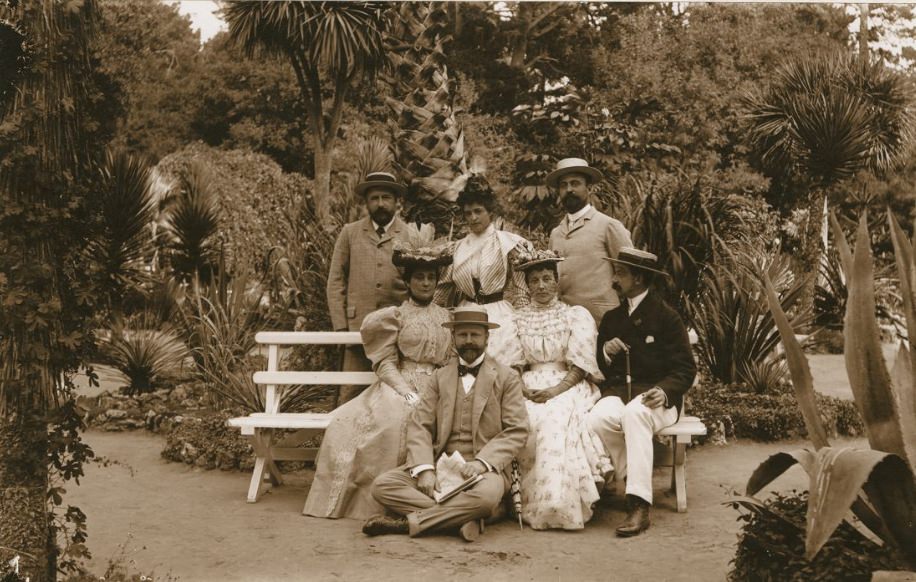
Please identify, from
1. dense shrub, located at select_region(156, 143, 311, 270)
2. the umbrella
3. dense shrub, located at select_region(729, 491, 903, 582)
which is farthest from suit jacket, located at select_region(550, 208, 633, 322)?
dense shrub, located at select_region(156, 143, 311, 270)

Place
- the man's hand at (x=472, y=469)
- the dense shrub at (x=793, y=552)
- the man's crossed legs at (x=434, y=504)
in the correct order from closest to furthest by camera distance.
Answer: the dense shrub at (x=793, y=552)
the man's crossed legs at (x=434, y=504)
the man's hand at (x=472, y=469)

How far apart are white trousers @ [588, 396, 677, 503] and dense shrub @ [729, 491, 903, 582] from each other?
53.1 inches

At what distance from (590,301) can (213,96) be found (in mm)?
21785

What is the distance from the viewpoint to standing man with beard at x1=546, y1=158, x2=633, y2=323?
20.5 ft

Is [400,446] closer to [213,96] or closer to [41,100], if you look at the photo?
[41,100]

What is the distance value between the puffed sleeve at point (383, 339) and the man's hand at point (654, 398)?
4.85ft

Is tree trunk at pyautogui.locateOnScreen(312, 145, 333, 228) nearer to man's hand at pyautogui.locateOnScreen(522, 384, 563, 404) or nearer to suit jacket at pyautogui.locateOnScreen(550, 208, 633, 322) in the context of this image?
suit jacket at pyautogui.locateOnScreen(550, 208, 633, 322)

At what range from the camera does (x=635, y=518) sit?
5164 mm

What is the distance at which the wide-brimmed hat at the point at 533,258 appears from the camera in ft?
18.9

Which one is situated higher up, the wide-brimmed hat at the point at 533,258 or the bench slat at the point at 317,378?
the wide-brimmed hat at the point at 533,258

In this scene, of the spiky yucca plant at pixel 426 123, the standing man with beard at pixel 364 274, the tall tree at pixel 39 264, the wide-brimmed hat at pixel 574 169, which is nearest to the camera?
the tall tree at pixel 39 264

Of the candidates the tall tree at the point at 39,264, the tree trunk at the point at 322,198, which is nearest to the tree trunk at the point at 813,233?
the tree trunk at the point at 322,198

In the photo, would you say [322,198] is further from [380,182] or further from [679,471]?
[679,471]

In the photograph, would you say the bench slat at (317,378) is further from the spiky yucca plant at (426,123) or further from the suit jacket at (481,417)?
the spiky yucca plant at (426,123)
